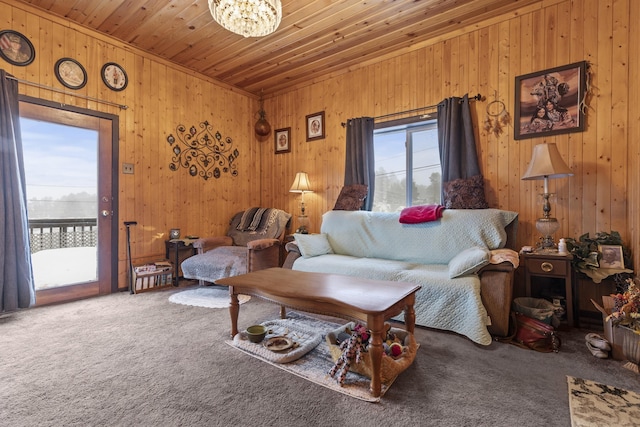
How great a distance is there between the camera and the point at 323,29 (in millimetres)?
3281

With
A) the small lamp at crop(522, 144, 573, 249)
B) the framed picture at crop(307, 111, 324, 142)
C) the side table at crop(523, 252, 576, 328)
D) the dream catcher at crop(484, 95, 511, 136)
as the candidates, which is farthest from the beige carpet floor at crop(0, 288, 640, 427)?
the framed picture at crop(307, 111, 324, 142)

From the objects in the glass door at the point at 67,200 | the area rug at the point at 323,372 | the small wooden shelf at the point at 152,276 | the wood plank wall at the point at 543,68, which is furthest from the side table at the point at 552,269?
the glass door at the point at 67,200

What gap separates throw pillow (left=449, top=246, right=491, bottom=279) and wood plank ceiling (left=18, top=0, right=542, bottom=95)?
2241 millimetres

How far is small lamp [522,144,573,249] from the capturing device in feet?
8.16

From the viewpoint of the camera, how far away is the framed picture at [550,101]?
8.86 feet

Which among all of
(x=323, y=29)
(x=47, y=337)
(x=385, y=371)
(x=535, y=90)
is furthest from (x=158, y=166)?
(x=535, y=90)

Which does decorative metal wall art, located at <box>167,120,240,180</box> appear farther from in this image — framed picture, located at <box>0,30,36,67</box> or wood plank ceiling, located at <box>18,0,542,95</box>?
framed picture, located at <box>0,30,36,67</box>

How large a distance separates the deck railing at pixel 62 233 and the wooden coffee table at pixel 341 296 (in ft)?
6.83

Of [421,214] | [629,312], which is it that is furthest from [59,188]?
[629,312]

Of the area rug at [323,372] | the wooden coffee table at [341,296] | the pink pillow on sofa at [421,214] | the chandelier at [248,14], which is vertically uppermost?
the chandelier at [248,14]

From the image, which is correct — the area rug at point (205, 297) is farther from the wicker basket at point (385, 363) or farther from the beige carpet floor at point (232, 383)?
the wicker basket at point (385, 363)

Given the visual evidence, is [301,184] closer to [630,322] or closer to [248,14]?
[248,14]

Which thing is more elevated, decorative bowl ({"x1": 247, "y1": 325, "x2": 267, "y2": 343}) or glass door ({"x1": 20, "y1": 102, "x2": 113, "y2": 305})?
glass door ({"x1": 20, "y1": 102, "x2": 113, "y2": 305})

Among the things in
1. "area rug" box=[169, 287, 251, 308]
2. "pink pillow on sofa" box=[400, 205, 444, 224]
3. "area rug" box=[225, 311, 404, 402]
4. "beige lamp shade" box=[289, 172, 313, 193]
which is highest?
"beige lamp shade" box=[289, 172, 313, 193]
